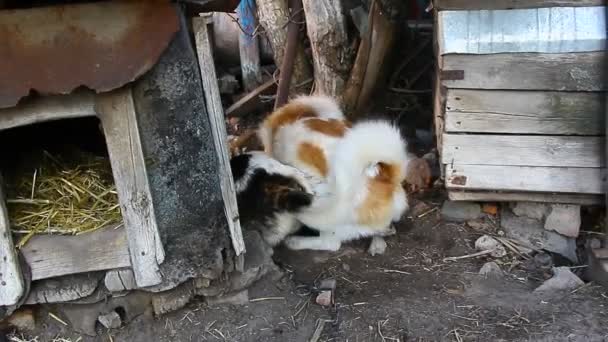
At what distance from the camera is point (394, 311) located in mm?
3332

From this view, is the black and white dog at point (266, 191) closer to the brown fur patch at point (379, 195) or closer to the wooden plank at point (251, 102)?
the brown fur patch at point (379, 195)

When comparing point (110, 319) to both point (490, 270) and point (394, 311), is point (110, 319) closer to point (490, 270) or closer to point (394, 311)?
point (394, 311)

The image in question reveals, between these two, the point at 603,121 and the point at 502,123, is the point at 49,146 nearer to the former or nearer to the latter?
the point at 502,123

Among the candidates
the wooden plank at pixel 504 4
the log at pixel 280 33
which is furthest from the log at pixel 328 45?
the wooden plank at pixel 504 4

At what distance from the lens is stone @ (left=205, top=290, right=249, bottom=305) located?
3.40 m

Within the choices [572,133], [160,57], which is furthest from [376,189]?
[160,57]

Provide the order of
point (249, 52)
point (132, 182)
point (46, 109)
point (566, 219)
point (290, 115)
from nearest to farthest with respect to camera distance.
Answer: point (46, 109) → point (132, 182) → point (566, 219) → point (290, 115) → point (249, 52)

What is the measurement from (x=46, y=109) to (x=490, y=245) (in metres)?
2.58

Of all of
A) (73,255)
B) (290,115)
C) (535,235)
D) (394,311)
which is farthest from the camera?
(290,115)

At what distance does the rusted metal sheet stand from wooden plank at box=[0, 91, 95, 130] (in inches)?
6.4

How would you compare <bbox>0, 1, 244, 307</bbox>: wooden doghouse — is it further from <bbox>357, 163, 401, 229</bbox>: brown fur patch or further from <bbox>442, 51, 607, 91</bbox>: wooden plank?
<bbox>442, 51, 607, 91</bbox>: wooden plank

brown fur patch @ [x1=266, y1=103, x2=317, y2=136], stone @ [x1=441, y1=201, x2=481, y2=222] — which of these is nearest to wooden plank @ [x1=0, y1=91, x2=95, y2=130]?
brown fur patch @ [x1=266, y1=103, x2=317, y2=136]

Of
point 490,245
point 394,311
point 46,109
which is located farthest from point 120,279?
point 490,245

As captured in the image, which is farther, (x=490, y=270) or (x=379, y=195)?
(x=379, y=195)
